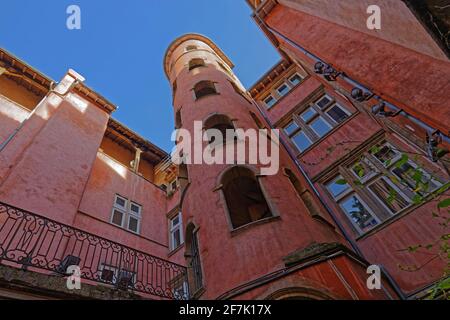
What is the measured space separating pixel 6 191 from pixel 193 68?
43.1 feet

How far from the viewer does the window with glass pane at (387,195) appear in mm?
9062

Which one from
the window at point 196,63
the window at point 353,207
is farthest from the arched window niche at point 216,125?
the window at point 196,63

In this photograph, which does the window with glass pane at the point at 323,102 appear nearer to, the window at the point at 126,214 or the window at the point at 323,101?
the window at the point at 323,101

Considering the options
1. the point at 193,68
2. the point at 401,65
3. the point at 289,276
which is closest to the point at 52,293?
the point at 289,276

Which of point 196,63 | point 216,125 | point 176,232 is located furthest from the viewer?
point 196,63

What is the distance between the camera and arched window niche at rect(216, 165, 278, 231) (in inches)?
409

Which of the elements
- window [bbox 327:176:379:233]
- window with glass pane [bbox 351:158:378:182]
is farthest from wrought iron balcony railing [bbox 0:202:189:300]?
window with glass pane [bbox 351:158:378:182]

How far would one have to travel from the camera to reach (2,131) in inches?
506

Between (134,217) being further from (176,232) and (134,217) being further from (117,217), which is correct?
(176,232)

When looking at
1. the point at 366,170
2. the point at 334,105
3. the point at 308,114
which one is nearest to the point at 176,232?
the point at 308,114

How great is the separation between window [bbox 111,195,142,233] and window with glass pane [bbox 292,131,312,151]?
898 centimetres

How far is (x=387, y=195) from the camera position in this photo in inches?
376

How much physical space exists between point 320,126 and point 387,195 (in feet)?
16.3
